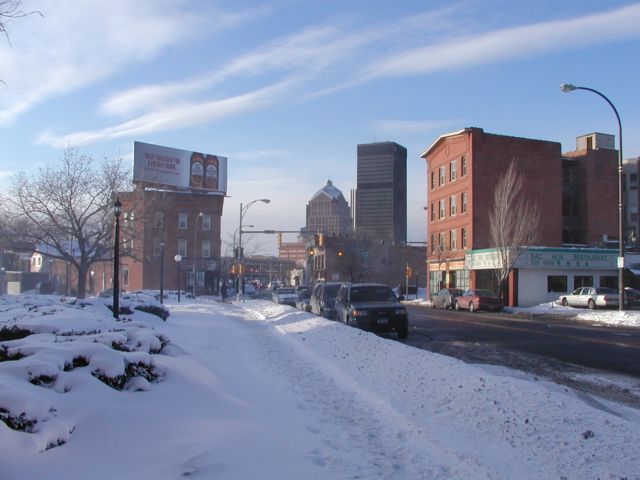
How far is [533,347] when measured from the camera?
54.3 ft

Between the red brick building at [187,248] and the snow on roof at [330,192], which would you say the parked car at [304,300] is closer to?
the red brick building at [187,248]

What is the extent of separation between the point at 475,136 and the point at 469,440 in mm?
48339

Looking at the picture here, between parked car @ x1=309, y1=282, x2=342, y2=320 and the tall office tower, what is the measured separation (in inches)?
5976

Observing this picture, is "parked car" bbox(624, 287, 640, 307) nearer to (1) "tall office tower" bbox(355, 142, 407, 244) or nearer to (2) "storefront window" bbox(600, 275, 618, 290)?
(2) "storefront window" bbox(600, 275, 618, 290)

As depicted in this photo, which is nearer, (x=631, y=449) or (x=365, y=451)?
(x=631, y=449)

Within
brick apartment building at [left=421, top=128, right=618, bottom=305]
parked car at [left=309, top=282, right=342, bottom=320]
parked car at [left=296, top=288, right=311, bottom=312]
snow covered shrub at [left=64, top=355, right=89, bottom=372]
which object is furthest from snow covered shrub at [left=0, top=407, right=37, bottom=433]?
brick apartment building at [left=421, top=128, right=618, bottom=305]

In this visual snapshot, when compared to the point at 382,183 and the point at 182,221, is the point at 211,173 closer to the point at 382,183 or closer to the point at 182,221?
the point at 182,221

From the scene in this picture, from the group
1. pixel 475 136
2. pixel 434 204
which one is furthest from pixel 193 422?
pixel 434 204

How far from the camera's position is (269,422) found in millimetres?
6703

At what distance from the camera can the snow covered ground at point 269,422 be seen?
4.95m

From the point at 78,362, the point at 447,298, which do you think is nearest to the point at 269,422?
the point at 78,362

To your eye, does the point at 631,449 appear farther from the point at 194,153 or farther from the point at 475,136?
the point at 194,153

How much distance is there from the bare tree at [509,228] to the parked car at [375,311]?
77.2ft

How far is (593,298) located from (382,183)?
14900cm
